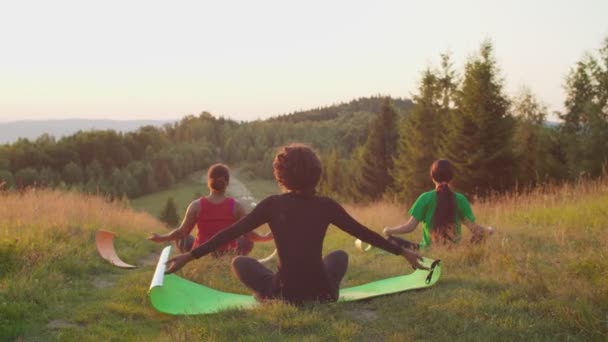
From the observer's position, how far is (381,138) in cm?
4528

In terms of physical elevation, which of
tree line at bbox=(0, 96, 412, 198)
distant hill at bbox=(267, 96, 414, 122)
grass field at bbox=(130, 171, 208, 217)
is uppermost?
distant hill at bbox=(267, 96, 414, 122)

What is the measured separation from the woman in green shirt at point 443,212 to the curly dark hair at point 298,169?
276cm

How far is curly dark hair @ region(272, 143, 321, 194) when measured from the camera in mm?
4469

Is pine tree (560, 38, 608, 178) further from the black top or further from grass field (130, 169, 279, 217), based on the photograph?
grass field (130, 169, 279, 217)

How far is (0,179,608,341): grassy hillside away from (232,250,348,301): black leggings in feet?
1.16

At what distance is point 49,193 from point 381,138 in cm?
3498

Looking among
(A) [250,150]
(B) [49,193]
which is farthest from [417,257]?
(A) [250,150]

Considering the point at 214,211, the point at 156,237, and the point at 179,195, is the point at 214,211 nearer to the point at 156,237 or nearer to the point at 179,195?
the point at 156,237

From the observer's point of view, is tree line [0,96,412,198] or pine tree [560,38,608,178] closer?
pine tree [560,38,608,178]

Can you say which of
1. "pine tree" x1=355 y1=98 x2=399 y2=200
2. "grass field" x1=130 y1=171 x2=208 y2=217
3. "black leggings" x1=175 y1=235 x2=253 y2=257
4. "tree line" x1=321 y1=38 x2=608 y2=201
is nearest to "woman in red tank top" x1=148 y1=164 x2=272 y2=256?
"black leggings" x1=175 y1=235 x2=253 y2=257

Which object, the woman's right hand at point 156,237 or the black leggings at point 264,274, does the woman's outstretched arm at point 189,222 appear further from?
the black leggings at point 264,274

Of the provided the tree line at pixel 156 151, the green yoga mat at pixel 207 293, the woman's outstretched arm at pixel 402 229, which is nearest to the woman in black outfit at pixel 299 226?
the green yoga mat at pixel 207 293

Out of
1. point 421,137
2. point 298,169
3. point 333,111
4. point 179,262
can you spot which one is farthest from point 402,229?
point 333,111

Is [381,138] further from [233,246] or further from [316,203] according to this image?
[316,203]
